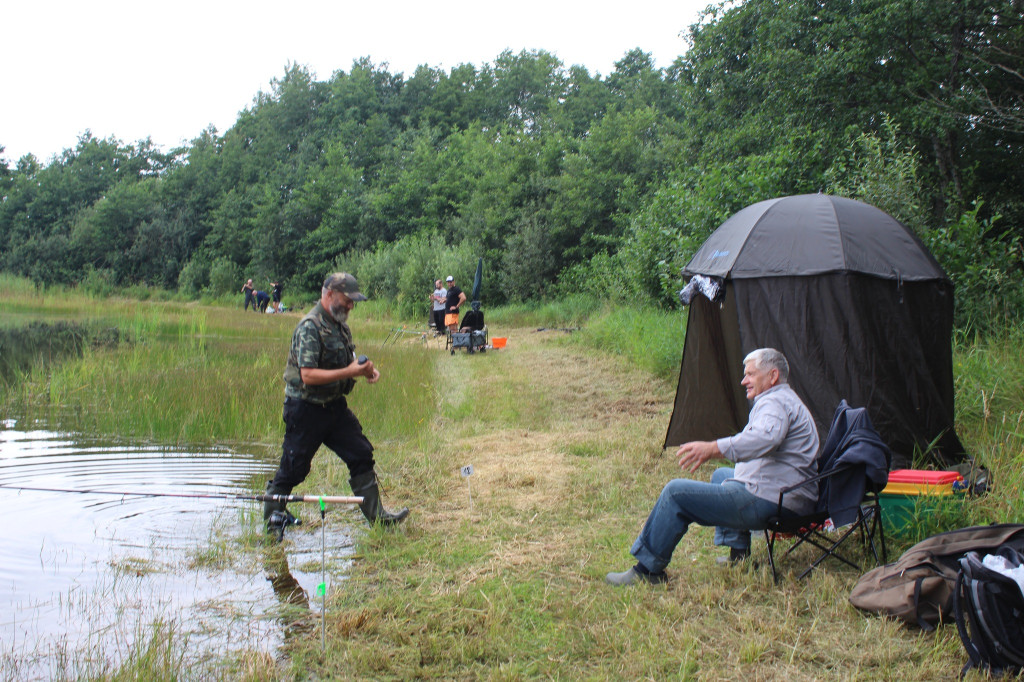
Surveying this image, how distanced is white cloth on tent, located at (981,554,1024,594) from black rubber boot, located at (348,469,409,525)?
11.6ft

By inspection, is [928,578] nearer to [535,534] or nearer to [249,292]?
[535,534]

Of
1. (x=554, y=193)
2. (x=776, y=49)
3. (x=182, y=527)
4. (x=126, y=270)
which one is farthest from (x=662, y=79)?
(x=182, y=527)

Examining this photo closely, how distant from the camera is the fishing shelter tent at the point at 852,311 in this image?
595 centimetres

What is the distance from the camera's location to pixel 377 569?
4758 mm

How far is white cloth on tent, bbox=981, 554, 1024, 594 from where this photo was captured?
3146mm

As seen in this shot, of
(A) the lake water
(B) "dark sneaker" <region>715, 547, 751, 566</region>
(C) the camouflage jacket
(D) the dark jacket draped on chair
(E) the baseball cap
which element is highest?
(E) the baseball cap

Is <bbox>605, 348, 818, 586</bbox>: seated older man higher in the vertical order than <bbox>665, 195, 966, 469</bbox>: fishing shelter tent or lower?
lower

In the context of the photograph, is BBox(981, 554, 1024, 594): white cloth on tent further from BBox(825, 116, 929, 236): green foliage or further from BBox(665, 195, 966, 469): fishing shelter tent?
BBox(825, 116, 929, 236): green foliage

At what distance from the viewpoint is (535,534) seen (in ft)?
17.3

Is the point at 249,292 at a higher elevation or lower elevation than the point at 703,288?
lower

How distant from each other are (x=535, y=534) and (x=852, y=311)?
2949 mm

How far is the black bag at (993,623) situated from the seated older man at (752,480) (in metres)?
1.06

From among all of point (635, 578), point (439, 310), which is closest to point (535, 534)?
point (635, 578)

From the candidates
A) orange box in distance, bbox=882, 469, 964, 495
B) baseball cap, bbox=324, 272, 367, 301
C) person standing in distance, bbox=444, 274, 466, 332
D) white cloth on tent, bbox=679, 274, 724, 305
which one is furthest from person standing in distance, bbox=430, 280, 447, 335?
orange box in distance, bbox=882, 469, 964, 495
